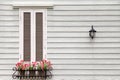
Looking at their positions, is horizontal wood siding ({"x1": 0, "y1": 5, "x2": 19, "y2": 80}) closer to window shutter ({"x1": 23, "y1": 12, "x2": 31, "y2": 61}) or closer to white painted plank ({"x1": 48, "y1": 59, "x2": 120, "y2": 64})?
window shutter ({"x1": 23, "y1": 12, "x2": 31, "y2": 61})

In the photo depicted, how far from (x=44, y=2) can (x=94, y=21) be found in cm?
139

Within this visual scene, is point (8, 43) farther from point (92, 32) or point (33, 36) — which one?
point (92, 32)

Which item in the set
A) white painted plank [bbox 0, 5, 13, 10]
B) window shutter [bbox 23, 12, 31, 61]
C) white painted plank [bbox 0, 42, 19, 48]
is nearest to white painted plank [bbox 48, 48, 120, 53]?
window shutter [bbox 23, 12, 31, 61]

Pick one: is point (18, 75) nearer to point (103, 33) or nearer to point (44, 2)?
point (44, 2)

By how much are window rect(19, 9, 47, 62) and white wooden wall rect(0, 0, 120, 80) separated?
0.14 metres

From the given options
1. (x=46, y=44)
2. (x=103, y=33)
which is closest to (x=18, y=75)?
(x=46, y=44)

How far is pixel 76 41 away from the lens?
23.7 feet

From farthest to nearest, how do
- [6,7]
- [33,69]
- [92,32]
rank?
[6,7] → [92,32] → [33,69]

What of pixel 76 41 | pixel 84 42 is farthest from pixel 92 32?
pixel 76 41

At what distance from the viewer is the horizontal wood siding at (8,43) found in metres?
7.19

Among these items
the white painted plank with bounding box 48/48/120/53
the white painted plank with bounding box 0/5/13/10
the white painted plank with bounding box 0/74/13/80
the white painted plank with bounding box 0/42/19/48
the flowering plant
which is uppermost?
the white painted plank with bounding box 0/5/13/10

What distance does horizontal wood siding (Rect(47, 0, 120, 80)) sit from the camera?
717 cm

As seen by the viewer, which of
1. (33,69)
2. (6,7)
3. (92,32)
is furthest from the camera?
(6,7)

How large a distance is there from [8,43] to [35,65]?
911 millimetres
